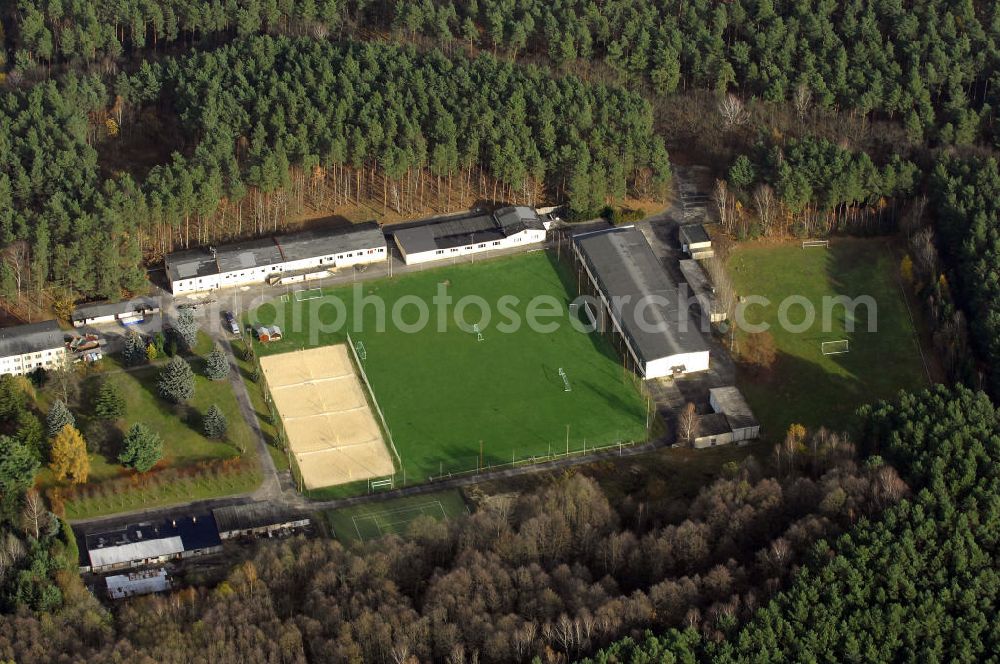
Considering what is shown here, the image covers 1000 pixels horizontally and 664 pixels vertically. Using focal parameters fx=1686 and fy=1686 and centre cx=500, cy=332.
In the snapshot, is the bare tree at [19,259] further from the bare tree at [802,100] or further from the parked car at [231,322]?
the bare tree at [802,100]

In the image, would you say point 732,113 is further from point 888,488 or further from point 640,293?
point 888,488

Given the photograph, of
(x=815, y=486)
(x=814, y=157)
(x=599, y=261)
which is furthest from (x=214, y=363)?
(x=814, y=157)

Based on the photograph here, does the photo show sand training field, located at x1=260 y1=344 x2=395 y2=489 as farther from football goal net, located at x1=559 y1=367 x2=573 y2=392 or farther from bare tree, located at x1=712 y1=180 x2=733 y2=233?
bare tree, located at x1=712 y1=180 x2=733 y2=233

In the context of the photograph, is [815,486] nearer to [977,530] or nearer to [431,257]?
[977,530]

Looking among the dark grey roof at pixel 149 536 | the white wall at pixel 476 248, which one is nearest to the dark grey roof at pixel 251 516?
the dark grey roof at pixel 149 536

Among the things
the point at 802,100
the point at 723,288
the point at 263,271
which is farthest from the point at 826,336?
the point at 263,271
